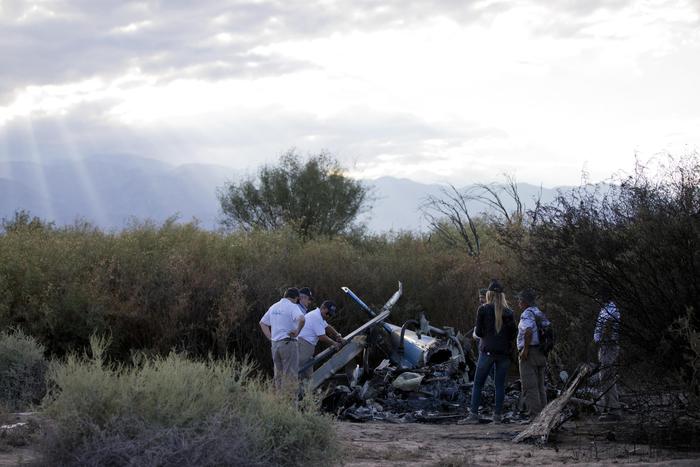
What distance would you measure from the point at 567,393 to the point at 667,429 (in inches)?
52.5

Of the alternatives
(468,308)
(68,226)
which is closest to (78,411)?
(468,308)

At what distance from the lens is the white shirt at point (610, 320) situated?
35.7 ft

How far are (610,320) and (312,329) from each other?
16.2 ft

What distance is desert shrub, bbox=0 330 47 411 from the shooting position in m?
13.4

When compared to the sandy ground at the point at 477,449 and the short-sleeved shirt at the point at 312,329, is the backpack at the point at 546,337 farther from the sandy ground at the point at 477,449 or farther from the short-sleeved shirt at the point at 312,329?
the short-sleeved shirt at the point at 312,329

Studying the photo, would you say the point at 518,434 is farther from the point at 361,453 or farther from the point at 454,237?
the point at 454,237

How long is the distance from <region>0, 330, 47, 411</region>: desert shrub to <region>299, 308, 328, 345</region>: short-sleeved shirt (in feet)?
14.8

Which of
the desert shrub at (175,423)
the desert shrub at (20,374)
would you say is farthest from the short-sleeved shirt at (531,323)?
the desert shrub at (20,374)

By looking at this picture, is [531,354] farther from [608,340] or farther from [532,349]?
[608,340]

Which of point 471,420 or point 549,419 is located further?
point 471,420

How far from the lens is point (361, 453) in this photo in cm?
1010

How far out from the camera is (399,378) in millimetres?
15227

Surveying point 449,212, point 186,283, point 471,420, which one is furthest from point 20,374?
point 449,212

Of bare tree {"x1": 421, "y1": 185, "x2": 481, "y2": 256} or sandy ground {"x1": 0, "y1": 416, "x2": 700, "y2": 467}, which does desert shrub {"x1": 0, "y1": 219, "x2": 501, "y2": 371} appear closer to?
bare tree {"x1": 421, "y1": 185, "x2": 481, "y2": 256}
